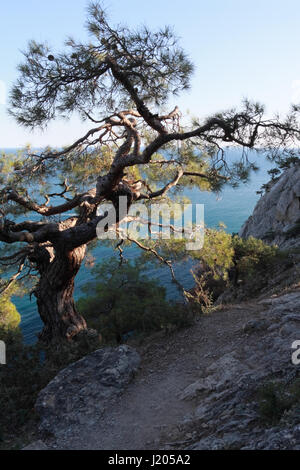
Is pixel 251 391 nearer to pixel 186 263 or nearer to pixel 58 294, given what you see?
pixel 58 294

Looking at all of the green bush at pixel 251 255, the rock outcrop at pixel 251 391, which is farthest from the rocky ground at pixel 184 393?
the green bush at pixel 251 255

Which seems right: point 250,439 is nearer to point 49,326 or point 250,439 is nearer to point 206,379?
point 206,379

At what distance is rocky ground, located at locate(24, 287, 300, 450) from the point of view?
133 inches

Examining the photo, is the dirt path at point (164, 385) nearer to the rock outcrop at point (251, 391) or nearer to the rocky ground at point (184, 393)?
the rocky ground at point (184, 393)

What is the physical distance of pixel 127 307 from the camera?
868 centimetres

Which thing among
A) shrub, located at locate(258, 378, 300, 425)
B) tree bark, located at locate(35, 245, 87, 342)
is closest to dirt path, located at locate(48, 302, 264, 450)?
shrub, located at locate(258, 378, 300, 425)

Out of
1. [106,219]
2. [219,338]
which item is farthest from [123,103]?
[219,338]

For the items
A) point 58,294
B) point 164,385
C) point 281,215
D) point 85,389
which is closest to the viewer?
point 85,389

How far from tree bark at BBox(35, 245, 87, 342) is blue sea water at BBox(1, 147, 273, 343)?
450 mm

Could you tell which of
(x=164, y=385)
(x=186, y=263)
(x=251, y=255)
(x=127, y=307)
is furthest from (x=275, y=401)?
(x=251, y=255)

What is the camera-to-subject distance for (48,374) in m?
5.40

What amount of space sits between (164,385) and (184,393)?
0.49 metres

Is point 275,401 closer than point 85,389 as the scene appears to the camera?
Yes

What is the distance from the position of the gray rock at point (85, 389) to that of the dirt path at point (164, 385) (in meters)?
0.17
